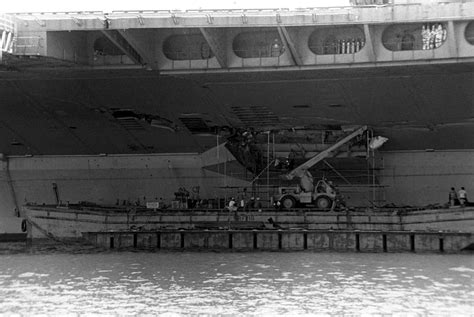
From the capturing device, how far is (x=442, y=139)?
30.4 metres

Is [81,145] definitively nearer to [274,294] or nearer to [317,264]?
[317,264]

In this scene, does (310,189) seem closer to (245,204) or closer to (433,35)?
(245,204)

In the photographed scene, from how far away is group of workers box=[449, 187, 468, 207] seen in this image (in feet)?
91.0

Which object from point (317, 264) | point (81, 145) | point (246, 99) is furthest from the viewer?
point (81, 145)


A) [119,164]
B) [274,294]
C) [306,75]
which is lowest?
[274,294]

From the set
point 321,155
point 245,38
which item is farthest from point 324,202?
point 245,38

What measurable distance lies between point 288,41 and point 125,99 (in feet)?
24.7

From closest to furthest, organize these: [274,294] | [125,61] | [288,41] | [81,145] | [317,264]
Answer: [274,294]
[317,264]
[288,41]
[125,61]
[81,145]

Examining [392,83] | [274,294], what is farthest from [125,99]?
[274,294]

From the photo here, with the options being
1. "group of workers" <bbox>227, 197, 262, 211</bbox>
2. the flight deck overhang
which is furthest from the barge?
the flight deck overhang

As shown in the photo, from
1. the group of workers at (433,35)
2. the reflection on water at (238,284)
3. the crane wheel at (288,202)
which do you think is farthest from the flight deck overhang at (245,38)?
the crane wheel at (288,202)

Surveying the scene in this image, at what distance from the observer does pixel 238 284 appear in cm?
1822

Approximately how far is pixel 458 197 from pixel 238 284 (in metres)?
14.4

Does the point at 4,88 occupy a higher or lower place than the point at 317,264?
higher
